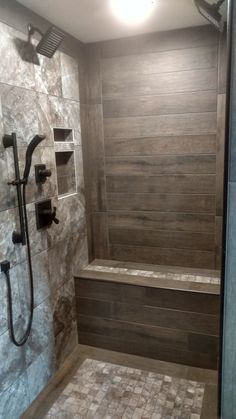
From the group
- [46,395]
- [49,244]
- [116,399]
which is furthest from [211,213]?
[46,395]

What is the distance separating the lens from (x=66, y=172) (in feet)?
8.09

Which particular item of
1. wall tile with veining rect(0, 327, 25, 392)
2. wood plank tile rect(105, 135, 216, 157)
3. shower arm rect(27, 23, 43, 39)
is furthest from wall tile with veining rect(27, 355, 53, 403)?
shower arm rect(27, 23, 43, 39)

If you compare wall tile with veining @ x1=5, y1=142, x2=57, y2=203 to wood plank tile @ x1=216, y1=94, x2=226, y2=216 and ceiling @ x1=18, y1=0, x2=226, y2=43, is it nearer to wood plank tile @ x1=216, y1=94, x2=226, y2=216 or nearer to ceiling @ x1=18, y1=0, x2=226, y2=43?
ceiling @ x1=18, y1=0, x2=226, y2=43

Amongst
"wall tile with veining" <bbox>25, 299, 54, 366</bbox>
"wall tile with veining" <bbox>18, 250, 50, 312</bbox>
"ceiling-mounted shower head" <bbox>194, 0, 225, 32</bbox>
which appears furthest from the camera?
"wall tile with veining" <bbox>25, 299, 54, 366</bbox>

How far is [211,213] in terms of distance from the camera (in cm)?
242

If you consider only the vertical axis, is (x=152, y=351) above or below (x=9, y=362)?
below

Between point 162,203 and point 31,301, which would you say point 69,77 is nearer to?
point 162,203

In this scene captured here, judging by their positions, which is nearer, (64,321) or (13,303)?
(13,303)

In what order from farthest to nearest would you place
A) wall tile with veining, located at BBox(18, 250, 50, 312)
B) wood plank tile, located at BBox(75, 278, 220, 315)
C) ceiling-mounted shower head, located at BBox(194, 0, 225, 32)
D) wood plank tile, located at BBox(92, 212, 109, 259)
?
wood plank tile, located at BBox(92, 212, 109, 259) < wood plank tile, located at BBox(75, 278, 220, 315) < wall tile with veining, located at BBox(18, 250, 50, 312) < ceiling-mounted shower head, located at BBox(194, 0, 225, 32)

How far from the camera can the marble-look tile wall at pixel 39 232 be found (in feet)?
5.61

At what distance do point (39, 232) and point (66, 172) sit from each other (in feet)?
2.08

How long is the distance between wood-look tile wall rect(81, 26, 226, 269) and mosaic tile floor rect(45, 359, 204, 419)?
0.89 m

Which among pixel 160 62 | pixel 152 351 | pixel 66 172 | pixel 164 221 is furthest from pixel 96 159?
pixel 152 351

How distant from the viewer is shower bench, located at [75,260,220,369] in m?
2.19
